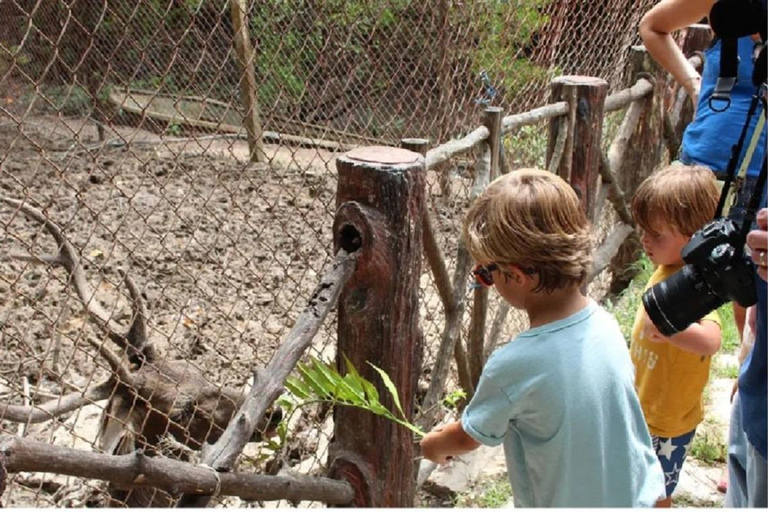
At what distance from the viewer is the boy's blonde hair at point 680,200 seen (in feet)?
7.47

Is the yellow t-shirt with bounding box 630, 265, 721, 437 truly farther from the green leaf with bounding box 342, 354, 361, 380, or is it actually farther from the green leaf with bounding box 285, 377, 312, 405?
the green leaf with bounding box 285, 377, 312, 405

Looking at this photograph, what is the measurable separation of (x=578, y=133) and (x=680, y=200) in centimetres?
129

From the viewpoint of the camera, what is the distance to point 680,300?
1882mm

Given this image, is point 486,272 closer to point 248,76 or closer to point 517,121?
point 517,121

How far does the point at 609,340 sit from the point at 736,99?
140cm

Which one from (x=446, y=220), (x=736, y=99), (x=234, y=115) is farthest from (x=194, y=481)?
(x=234, y=115)

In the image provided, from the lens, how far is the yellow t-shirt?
245 centimetres

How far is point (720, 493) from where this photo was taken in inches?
125

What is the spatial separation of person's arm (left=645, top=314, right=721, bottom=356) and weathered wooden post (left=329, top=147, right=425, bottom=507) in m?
0.66

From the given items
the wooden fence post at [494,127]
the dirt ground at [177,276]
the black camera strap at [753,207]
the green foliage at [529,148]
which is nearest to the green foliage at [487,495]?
the dirt ground at [177,276]

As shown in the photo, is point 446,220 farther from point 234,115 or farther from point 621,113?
point 234,115

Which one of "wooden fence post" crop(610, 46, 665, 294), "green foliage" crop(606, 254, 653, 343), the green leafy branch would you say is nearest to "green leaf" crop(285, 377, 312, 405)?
the green leafy branch

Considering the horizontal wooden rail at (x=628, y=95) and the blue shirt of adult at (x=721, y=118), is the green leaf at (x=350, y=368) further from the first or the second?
the horizontal wooden rail at (x=628, y=95)

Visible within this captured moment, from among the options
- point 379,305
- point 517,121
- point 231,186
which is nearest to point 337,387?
point 379,305
